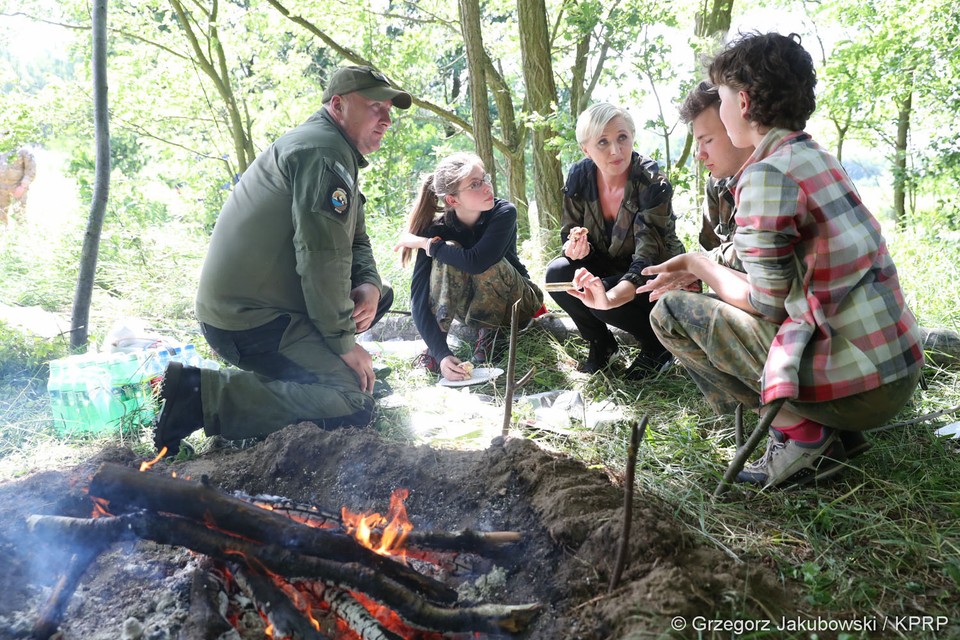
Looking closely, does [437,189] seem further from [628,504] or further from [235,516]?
[628,504]

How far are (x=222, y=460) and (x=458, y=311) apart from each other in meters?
1.87

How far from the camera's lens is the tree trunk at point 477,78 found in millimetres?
6461

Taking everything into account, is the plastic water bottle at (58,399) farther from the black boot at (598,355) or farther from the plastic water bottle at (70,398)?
the black boot at (598,355)

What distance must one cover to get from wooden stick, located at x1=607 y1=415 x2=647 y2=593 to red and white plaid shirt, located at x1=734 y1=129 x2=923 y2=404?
81cm

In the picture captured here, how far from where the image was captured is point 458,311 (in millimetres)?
4375

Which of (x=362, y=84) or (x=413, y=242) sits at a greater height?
(x=362, y=84)

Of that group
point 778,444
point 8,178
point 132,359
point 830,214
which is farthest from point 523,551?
point 8,178

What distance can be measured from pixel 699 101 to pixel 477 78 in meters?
4.01

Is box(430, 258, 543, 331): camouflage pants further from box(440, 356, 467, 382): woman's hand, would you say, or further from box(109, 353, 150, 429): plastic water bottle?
box(109, 353, 150, 429): plastic water bottle

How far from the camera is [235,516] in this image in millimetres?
1859

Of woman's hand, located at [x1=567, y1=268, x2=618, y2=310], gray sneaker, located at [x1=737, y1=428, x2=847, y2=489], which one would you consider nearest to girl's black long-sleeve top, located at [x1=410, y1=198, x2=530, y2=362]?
woman's hand, located at [x1=567, y1=268, x2=618, y2=310]

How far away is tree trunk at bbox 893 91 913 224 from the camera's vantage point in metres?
8.02

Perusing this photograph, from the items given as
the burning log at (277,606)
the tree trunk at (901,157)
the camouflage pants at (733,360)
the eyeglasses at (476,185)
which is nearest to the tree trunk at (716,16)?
the tree trunk at (901,157)

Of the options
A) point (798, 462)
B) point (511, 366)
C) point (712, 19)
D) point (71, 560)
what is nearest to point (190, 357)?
point (71, 560)
